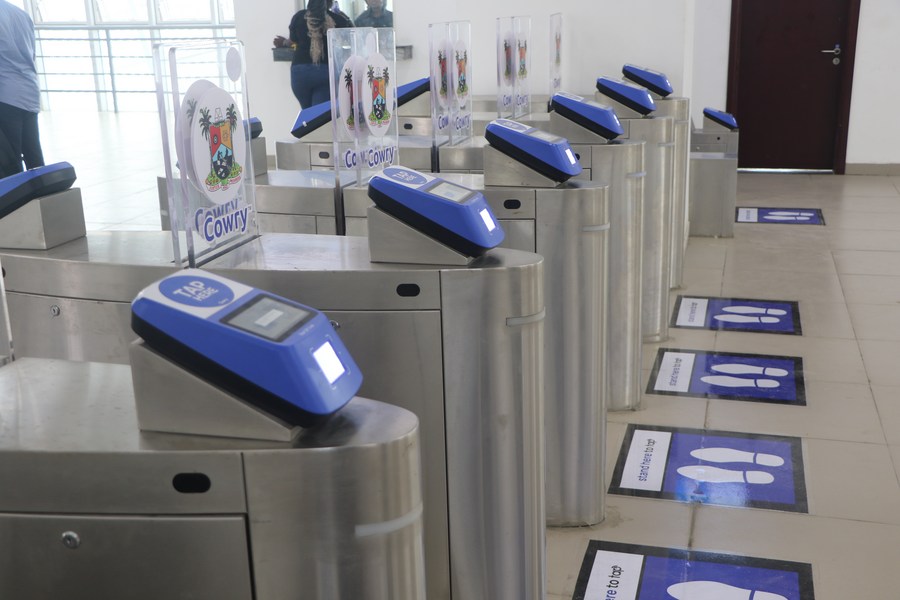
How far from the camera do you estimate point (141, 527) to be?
1081 mm

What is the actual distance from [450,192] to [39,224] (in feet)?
2.49

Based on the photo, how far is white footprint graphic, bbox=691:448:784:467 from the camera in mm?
2988

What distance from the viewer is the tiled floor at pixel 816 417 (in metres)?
2.49

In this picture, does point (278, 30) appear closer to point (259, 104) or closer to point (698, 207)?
point (259, 104)

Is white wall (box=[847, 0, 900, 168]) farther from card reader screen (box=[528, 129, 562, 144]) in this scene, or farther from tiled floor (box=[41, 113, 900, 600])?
card reader screen (box=[528, 129, 562, 144])

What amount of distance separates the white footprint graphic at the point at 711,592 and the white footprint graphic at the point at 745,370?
5.13 ft

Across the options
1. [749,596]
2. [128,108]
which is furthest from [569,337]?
[128,108]

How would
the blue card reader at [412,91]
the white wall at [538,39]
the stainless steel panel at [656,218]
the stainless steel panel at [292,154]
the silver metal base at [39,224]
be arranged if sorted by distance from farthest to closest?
1. the white wall at [538,39]
2. the blue card reader at [412,91]
3. the stainless steel panel at [656,218]
4. the stainless steel panel at [292,154]
5. the silver metal base at [39,224]

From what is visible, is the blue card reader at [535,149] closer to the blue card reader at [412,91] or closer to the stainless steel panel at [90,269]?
the stainless steel panel at [90,269]

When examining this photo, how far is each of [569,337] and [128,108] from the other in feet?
37.9

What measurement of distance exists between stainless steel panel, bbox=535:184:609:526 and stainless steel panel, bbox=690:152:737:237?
138 inches

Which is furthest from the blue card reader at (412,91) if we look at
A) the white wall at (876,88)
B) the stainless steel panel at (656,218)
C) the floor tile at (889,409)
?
the white wall at (876,88)

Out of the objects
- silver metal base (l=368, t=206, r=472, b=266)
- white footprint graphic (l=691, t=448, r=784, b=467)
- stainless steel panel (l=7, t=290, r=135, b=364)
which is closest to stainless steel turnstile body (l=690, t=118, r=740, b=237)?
white footprint graphic (l=691, t=448, r=784, b=467)

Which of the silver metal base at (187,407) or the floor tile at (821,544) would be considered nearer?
the silver metal base at (187,407)
